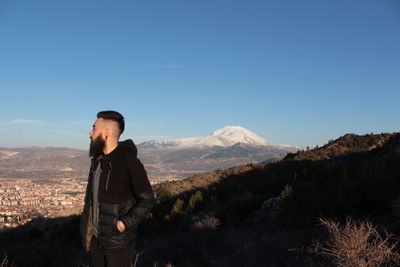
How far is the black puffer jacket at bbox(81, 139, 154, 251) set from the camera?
2797mm

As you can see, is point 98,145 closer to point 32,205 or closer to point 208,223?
point 208,223

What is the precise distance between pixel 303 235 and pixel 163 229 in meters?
5.81

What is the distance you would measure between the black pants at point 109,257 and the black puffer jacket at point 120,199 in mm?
50

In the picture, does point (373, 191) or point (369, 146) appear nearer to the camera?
point (373, 191)

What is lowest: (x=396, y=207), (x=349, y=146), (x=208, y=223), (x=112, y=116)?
(x=208, y=223)

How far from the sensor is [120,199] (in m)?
2.84

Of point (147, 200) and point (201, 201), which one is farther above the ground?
point (147, 200)

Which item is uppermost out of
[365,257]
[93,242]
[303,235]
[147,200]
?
[147,200]

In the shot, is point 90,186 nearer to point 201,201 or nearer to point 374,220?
point 374,220

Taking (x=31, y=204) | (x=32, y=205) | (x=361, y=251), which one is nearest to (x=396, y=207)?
(x=361, y=251)

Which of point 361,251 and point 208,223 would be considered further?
point 208,223

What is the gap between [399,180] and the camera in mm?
6941

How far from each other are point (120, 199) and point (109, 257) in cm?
53

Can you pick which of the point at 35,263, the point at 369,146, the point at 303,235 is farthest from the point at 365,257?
the point at 369,146
